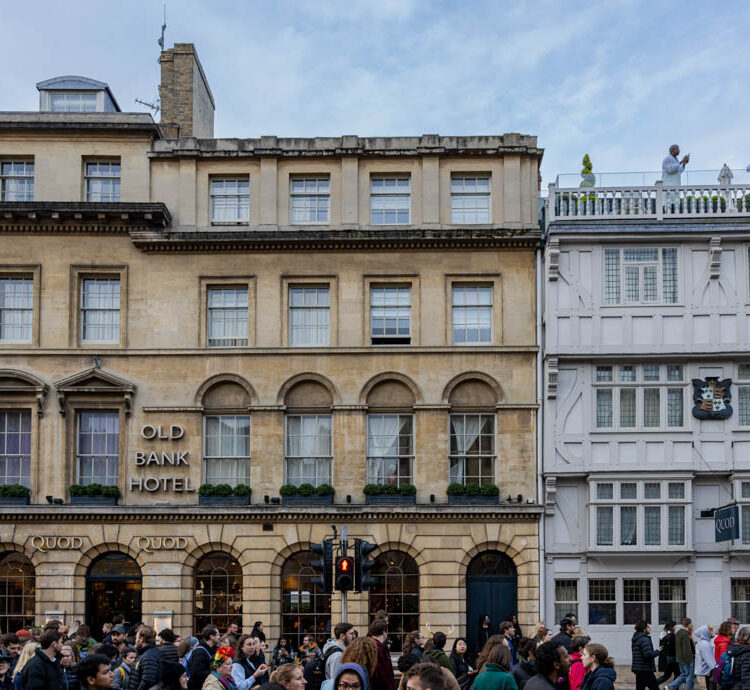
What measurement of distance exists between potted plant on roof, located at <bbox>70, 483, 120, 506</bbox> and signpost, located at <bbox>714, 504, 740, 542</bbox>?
17.6m

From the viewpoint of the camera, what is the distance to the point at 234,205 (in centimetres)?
3534

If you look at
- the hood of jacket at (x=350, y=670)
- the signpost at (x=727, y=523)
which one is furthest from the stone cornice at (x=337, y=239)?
the hood of jacket at (x=350, y=670)

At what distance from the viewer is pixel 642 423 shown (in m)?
33.3

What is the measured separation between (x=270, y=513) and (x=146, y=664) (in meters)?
17.7

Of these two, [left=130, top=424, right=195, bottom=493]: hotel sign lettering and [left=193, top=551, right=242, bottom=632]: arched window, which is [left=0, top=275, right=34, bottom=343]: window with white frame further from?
[left=193, top=551, right=242, bottom=632]: arched window

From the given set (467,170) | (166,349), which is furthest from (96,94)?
(467,170)

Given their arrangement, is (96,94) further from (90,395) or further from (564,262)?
(564,262)

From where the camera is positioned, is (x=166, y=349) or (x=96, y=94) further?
(x=96, y=94)

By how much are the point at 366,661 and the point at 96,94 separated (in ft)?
98.2

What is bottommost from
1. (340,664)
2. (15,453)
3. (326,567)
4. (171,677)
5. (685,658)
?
(685,658)

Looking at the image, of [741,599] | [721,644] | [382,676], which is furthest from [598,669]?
[741,599]

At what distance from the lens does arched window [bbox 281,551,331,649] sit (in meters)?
33.1

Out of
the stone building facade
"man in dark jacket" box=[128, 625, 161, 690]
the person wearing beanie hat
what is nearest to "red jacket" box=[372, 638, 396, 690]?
the person wearing beanie hat

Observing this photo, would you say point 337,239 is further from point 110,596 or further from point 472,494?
point 110,596
